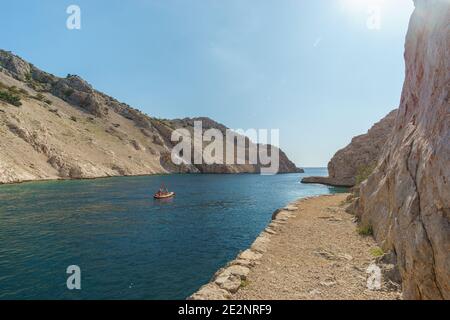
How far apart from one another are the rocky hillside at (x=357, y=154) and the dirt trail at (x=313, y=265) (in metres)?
59.1

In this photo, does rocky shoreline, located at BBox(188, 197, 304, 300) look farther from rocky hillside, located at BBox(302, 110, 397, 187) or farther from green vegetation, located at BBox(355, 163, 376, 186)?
rocky hillside, located at BBox(302, 110, 397, 187)

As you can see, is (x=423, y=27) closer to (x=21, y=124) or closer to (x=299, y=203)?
(x=299, y=203)

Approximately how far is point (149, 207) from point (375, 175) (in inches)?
1162

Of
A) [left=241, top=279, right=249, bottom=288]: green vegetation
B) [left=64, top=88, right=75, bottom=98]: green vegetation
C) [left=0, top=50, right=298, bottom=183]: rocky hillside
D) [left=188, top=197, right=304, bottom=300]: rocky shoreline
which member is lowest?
[left=241, top=279, right=249, bottom=288]: green vegetation

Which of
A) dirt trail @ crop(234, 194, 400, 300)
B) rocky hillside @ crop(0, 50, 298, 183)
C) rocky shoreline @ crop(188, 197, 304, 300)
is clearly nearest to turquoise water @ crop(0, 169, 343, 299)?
rocky shoreline @ crop(188, 197, 304, 300)

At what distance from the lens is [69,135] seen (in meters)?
98.6

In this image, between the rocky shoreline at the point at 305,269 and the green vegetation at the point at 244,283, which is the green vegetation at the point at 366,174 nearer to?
the rocky shoreline at the point at 305,269

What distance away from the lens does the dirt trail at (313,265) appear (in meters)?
10.5

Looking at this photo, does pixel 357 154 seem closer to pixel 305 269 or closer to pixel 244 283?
pixel 305 269

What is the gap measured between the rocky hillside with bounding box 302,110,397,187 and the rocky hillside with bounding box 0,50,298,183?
73.5 metres

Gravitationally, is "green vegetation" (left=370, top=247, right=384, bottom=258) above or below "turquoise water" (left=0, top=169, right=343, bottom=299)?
above

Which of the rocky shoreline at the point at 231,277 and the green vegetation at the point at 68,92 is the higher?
the green vegetation at the point at 68,92

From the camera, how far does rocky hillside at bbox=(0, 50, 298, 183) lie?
75.5 meters

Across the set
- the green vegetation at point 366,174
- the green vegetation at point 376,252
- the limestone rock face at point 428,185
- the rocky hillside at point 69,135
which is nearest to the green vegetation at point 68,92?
the rocky hillside at point 69,135
